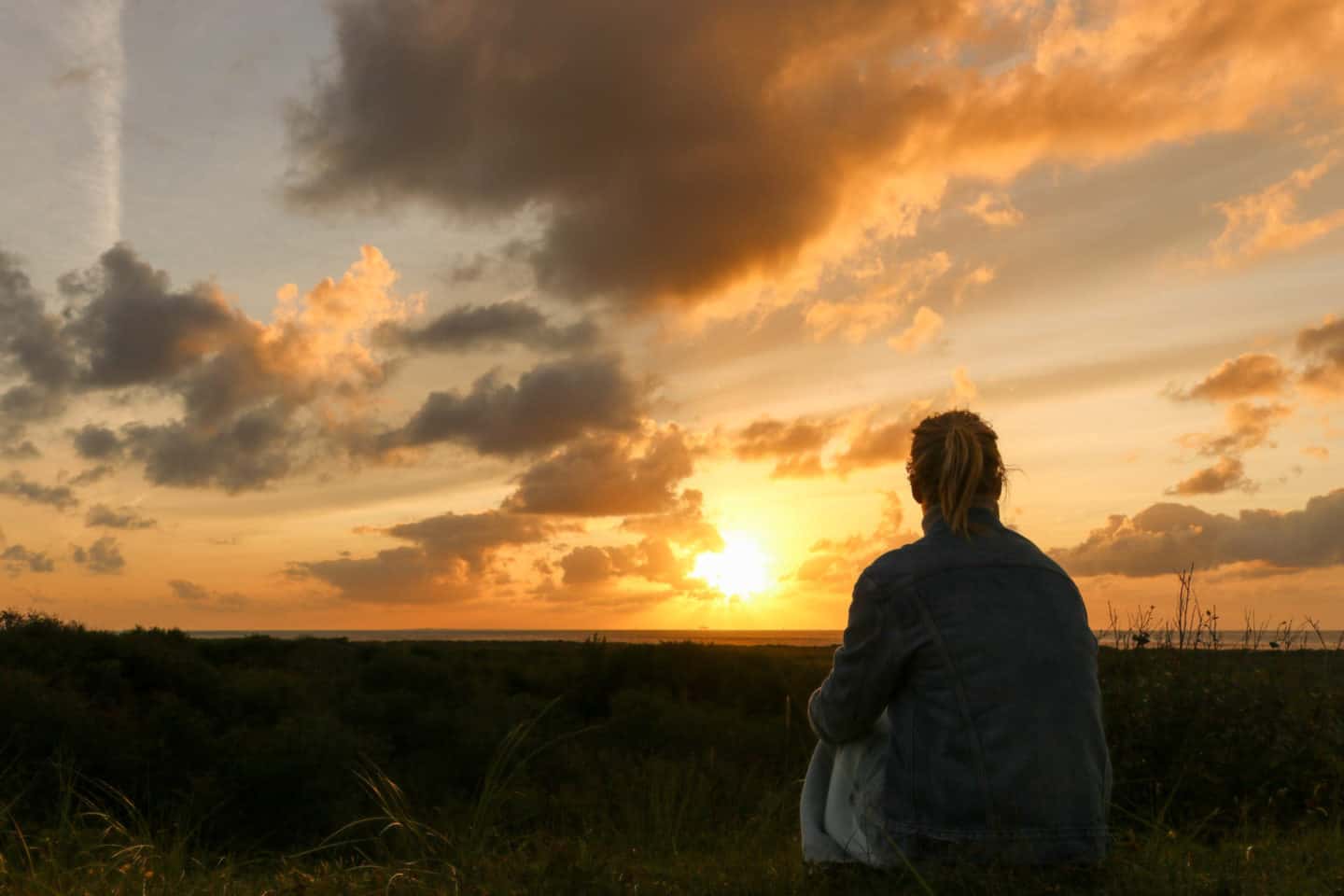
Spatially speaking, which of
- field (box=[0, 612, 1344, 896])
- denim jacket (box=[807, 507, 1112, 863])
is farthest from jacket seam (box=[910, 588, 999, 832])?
field (box=[0, 612, 1344, 896])

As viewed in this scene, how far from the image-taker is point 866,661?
147 inches

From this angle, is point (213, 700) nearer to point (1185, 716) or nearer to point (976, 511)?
point (1185, 716)

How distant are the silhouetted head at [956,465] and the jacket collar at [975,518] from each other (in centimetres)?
1

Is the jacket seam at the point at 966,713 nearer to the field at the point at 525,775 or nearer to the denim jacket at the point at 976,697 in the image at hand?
the denim jacket at the point at 976,697

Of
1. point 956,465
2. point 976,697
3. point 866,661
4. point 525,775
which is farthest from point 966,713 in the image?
point 525,775

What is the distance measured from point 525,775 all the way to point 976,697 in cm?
1104

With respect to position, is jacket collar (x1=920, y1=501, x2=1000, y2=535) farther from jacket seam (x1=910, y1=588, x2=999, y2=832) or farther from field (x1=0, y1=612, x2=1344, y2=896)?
field (x1=0, y1=612, x2=1344, y2=896)

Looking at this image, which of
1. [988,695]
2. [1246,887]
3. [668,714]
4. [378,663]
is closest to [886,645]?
[988,695]

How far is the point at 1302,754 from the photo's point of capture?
7.64 m

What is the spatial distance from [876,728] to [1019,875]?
2.19 feet

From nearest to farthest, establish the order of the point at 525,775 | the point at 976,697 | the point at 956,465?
the point at 976,697 → the point at 956,465 → the point at 525,775

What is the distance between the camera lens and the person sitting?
12.0ft

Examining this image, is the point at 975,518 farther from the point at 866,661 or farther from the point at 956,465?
the point at 866,661

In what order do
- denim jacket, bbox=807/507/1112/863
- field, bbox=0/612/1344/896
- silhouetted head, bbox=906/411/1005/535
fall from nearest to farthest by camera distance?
denim jacket, bbox=807/507/1112/863
silhouetted head, bbox=906/411/1005/535
field, bbox=0/612/1344/896
